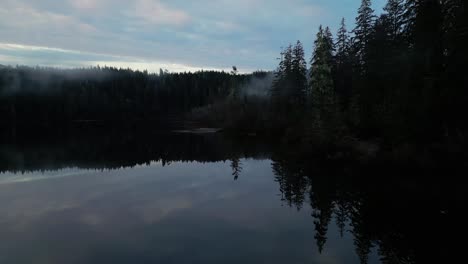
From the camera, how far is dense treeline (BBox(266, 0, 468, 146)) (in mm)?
25469

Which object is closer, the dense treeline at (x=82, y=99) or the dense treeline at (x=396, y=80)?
the dense treeline at (x=396, y=80)

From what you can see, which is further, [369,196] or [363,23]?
[363,23]

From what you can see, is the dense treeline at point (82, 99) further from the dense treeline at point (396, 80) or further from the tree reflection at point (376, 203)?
the tree reflection at point (376, 203)

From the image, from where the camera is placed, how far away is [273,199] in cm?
2439

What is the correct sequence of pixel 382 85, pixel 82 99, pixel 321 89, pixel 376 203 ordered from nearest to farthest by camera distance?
pixel 376 203 → pixel 382 85 → pixel 321 89 → pixel 82 99

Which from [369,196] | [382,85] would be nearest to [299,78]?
[382,85]

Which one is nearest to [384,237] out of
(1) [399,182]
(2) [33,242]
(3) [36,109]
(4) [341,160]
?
(1) [399,182]

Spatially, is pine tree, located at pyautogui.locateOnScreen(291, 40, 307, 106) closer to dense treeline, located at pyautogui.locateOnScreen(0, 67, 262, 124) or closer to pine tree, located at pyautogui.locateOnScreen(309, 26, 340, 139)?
pine tree, located at pyautogui.locateOnScreen(309, 26, 340, 139)

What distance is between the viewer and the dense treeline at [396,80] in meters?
25.5

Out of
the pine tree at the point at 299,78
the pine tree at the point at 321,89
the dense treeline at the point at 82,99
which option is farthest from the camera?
the dense treeline at the point at 82,99

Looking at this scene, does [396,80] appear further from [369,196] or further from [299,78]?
[299,78]

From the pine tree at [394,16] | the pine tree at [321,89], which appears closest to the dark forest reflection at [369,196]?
the pine tree at [321,89]

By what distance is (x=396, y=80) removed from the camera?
3616cm

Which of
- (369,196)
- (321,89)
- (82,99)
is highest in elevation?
(321,89)
